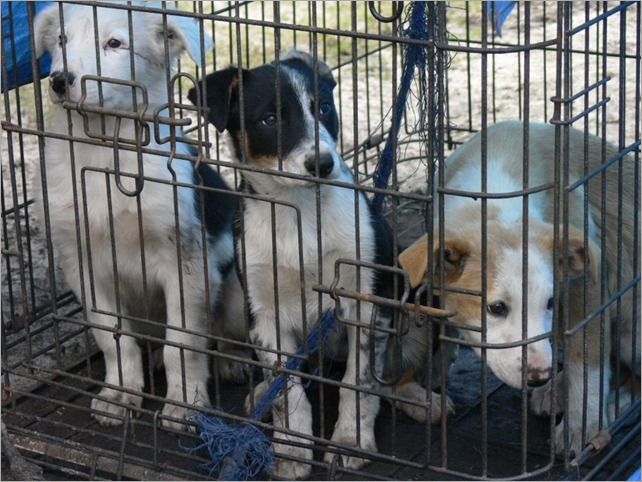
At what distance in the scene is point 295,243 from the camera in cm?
362

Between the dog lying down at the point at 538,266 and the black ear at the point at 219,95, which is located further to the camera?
the black ear at the point at 219,95

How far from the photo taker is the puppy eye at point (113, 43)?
3781 millimetres

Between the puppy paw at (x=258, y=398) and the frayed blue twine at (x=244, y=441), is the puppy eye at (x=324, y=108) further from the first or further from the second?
the puppy paw at (x=258, y=398)

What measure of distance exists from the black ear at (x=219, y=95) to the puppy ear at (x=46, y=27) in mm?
773

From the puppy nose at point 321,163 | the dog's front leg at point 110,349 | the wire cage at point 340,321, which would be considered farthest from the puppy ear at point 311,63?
the dog's front leg at point 110,349

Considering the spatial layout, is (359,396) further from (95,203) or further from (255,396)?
(95,203)

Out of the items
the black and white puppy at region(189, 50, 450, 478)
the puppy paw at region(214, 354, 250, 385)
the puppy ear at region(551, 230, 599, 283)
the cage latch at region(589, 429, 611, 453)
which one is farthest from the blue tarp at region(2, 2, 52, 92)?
the cage latch at region(589, 429, 611, 453)

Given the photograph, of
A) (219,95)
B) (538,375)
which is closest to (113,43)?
(219,95)

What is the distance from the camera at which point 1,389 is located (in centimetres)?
397

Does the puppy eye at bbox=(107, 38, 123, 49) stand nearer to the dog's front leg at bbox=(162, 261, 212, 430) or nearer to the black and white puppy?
the black and white puppy

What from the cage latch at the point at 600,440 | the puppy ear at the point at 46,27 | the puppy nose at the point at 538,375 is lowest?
the cage latch at the point at 600,440

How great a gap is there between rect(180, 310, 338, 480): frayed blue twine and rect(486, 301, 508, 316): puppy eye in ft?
1.79

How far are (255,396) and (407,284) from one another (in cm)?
113

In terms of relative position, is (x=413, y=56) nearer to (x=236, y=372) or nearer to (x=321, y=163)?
(x=321, y=163)
